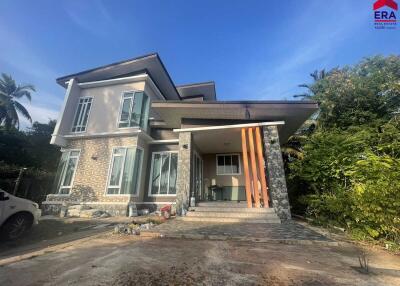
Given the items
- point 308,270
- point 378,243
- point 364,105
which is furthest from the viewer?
point 364,105

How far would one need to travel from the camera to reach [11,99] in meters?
21.0

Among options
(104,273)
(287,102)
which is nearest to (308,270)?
(104,273)

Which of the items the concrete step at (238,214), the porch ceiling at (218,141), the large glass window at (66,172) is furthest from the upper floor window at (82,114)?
the concrete step at (238,214)

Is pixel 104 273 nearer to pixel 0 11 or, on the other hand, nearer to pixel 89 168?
pixel 89 168

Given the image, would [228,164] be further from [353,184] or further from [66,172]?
[66,172]

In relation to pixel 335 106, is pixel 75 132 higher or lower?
lower

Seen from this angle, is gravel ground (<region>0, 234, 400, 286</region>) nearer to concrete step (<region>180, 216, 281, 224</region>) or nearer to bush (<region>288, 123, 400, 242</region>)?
bush (<region>288, 123, 400, 242</region>)

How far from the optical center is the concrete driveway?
2244 millimetres

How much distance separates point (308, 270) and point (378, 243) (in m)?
2.96

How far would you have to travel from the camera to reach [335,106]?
14.1 metres

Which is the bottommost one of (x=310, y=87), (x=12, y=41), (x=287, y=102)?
(x=287, y=102)

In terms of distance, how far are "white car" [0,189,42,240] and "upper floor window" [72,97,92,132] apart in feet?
22.0

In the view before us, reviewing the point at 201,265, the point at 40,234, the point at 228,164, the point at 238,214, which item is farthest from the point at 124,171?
the point at 201,265

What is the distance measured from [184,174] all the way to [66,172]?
7.28 meters
